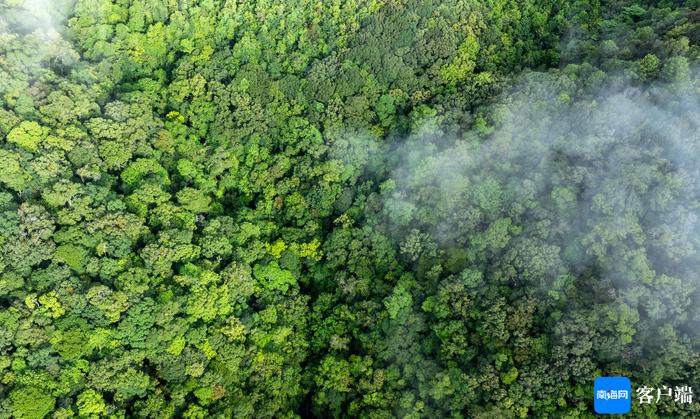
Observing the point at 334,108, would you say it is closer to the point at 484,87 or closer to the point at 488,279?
the point at 484,87

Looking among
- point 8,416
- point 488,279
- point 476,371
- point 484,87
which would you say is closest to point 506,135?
point 484,87

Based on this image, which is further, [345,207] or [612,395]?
[345,207]

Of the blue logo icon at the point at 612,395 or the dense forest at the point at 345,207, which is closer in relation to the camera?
the blue logo icon at the point at 612,395

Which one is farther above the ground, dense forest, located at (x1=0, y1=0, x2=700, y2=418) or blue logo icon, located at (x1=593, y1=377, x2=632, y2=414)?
dense forest, located at (x1=0, y1=0, x2=700, y2=418)

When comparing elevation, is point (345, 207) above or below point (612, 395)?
above

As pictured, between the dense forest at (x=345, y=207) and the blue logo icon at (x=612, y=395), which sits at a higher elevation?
the dense forest at (x=345, y=207)

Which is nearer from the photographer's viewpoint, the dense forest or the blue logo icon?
the blue logo icon
